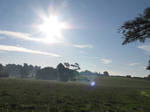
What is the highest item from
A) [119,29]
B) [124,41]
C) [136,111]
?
[119,29]

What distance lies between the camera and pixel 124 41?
28094 millimetres

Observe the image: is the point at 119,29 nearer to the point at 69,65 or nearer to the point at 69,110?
the point at 69,110

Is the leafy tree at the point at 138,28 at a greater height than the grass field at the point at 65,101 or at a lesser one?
greater

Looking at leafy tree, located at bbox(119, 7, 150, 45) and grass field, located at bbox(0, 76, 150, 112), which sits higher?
leafy tree, located at bbox(119, 7, 150, 45)

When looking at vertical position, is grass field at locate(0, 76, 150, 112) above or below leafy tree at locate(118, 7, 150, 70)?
below

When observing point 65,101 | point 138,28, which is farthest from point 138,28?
point 65,101

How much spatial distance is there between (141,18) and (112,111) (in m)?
16.7

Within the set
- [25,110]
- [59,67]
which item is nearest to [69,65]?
[59,67]

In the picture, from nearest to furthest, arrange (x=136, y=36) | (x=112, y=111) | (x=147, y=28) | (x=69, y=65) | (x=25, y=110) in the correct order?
(x=25, y=110) → (x=112, y=111) → (x=147, y=28) → (x=136, y=36) → (x=69, y=65)

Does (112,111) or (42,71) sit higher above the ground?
(42,71)

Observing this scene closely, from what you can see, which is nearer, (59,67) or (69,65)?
(59,67)

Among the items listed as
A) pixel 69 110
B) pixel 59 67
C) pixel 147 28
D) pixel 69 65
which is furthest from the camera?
pixel 69 65

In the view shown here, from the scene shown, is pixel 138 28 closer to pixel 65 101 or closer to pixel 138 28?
pixel 138 28

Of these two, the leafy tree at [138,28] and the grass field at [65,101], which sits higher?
the leafy tree at [138,28]
